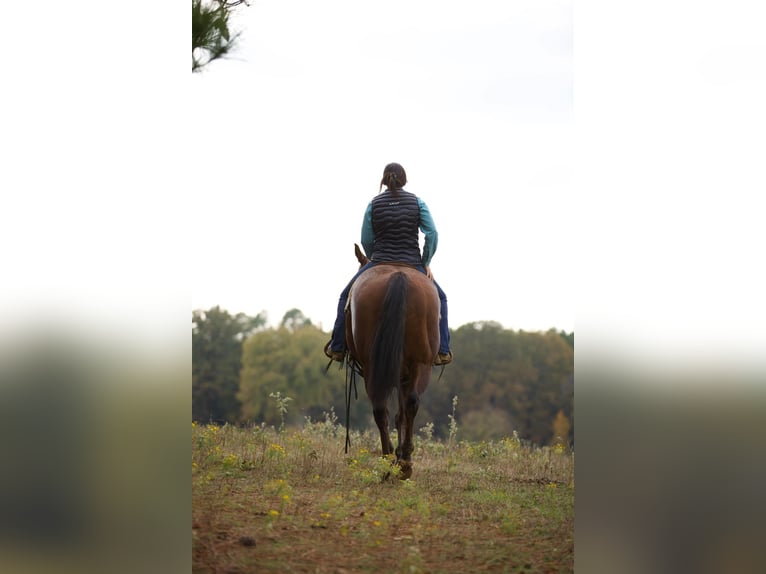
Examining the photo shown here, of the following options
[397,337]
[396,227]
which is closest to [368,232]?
[396,227]

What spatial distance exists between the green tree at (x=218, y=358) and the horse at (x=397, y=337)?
3383cm

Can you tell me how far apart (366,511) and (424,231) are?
2.85 m

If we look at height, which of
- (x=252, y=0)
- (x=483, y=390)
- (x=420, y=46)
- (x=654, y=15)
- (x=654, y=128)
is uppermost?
(x=420, y=46)

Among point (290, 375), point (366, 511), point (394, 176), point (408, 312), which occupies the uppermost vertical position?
point (394, 176)

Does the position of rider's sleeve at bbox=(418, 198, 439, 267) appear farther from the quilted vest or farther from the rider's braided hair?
the rider's braided hair

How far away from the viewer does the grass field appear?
489 cm

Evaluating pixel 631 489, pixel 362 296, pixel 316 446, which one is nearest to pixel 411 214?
pixel 362 296

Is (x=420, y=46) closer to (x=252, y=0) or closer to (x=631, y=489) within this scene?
(x=252, y=0)

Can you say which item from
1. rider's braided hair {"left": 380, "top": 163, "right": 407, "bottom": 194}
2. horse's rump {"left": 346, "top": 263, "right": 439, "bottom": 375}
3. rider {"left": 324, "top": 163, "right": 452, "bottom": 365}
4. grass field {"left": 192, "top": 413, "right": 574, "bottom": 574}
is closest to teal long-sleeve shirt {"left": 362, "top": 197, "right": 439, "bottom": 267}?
rider {"left": 324, "top": 163, "right": 452, "bottom": 365}

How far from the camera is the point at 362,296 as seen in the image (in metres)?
7.46

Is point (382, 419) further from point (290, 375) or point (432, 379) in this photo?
point (290, 375)

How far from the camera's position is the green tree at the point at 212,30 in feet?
21.2

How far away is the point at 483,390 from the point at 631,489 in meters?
40.9

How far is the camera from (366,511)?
6.00 meters
